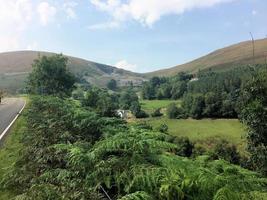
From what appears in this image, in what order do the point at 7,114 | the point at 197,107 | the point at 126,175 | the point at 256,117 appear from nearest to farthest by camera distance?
the point at 126,175 < the point at 256,117 < the point at 7,114 < the point at 197,107

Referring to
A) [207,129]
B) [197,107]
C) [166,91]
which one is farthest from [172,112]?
[166,91]

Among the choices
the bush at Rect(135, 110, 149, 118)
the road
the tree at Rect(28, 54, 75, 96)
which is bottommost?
the bush at Rect(135, 110, 149, 118)

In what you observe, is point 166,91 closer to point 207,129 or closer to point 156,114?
point 156,114

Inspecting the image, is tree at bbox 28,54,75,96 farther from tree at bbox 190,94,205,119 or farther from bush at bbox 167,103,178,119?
bush at bbox 167,103,178,119

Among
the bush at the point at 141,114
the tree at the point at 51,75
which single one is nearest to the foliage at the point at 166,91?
the bush at the point at 141,114

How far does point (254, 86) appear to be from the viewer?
26703mm

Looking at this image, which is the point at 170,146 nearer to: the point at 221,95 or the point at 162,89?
the point at 221,95

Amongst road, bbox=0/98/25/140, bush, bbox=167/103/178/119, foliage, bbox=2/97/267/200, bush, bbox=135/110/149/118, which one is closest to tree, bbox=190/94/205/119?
bush, bbox=167/103/178/119

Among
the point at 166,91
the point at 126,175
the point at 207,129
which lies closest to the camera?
the point at 126,175

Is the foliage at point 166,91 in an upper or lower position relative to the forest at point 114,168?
lower

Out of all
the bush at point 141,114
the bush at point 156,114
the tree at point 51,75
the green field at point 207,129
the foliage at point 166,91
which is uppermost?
the tree at point 51,75

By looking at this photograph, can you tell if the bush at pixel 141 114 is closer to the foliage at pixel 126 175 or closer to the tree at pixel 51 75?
the tree at pixel 51 75

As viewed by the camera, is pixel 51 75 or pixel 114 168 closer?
pixel 114 168

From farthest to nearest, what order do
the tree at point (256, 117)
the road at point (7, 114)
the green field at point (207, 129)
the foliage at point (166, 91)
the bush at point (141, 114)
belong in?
the foliage at point (166, 91)
the bush at point (141, 114)
the green field at point (207, 129)
the road at point (7, 114)
the tree at point (256, 117)
